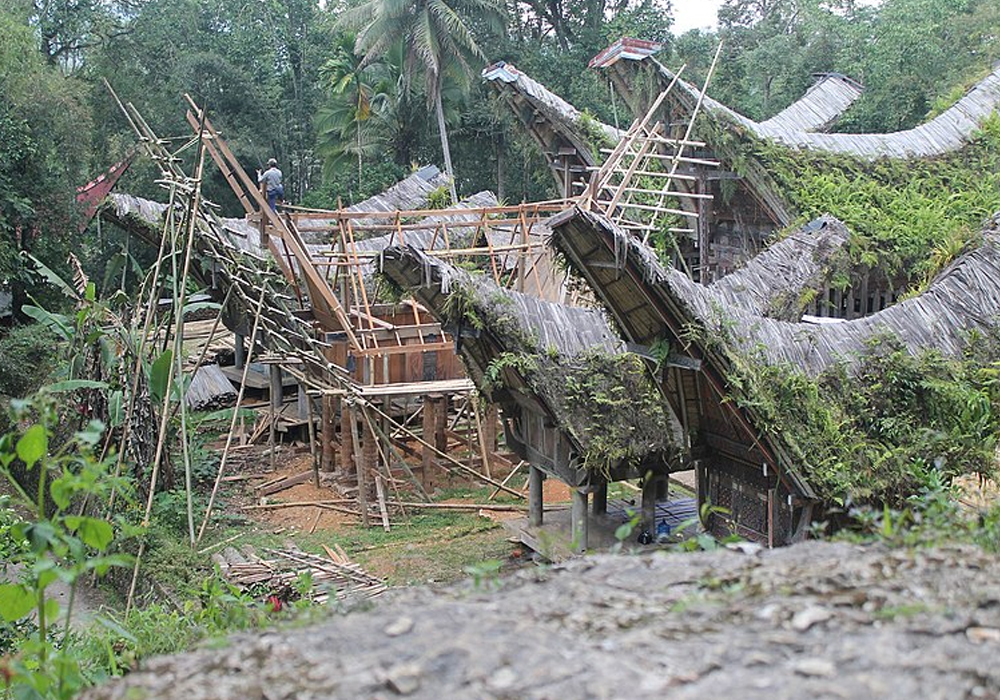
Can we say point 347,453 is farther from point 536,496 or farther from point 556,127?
point 556,127

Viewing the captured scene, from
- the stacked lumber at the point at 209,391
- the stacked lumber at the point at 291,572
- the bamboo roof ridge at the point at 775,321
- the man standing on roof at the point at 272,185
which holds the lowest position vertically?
the stacked lumber at the point at 291,572

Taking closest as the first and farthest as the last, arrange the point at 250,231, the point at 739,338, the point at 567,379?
the point at 739,338 → the point at 567,379 → the point at 250,231

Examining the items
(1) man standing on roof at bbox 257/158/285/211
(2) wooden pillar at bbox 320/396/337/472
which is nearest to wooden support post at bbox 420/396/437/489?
(2) wooden pillar at bbox 320/396/337/472

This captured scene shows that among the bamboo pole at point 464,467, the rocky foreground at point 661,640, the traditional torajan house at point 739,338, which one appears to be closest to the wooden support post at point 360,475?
the bamboo pole at point 464,467

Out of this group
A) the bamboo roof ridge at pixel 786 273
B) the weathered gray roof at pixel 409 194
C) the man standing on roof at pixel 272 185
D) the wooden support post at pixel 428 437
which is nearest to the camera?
the bamboo roof ridge at pixel 786 273

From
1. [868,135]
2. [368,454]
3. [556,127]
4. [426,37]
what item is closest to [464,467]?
[368,454]

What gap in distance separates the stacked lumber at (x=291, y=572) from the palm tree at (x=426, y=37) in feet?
50.3

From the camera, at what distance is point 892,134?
53.3ft

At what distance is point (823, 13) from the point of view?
26922 millimetres

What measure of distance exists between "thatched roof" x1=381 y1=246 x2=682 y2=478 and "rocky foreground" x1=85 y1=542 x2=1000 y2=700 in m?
5.00

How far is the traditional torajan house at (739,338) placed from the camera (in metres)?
7.88

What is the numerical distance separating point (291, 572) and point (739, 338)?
444 cm

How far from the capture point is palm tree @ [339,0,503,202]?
24.4 metres

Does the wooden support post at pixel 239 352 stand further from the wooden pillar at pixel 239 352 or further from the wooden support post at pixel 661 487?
the wooden support post at pixel 661 487
